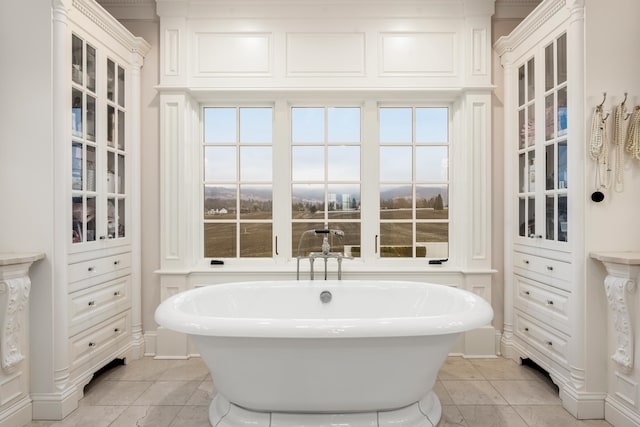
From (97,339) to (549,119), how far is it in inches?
127

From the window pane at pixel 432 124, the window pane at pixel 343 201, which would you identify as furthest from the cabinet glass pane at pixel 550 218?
the window pane at pixel 343 201

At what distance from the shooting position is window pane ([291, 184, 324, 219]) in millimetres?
3070

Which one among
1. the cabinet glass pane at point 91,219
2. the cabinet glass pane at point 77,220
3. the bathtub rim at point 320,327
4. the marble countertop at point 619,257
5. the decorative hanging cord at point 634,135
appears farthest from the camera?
the cabinet glass pane at point 91,219

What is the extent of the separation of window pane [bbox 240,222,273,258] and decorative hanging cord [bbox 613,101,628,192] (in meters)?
2.27

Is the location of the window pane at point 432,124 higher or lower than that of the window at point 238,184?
higher

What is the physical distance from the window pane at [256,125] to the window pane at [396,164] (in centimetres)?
95

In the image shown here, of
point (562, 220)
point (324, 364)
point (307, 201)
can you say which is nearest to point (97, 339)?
point (324, 364)

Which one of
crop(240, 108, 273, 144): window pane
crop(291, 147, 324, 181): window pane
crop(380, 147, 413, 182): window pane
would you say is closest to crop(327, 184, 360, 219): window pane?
crop(291, 147, 324, 181): window pane

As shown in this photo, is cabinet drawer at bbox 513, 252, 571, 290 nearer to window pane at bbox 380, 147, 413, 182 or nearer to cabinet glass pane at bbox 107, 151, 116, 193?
window pane at bbox 380, 147, 413, 182

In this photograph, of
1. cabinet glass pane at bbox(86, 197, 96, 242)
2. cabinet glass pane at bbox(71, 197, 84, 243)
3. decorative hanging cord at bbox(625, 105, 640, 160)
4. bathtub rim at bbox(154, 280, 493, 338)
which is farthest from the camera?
cabinet glass pane at bbox(86, 197, 96, 242)

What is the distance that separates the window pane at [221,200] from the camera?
307 centimetres

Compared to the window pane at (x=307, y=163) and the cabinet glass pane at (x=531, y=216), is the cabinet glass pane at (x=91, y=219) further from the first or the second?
the cabinet glass pane at (x=531, y=216)

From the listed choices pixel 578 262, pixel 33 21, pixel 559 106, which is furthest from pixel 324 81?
pixel 578 262

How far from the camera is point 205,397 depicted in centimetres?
226
